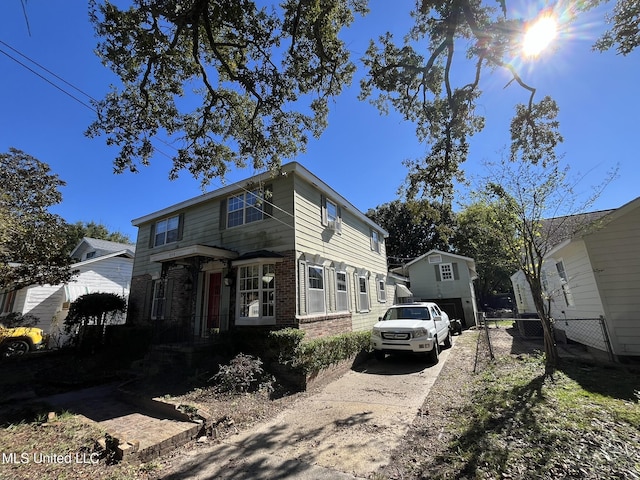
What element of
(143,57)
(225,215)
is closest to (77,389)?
(225,215)

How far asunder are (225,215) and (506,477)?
10767 millimetres

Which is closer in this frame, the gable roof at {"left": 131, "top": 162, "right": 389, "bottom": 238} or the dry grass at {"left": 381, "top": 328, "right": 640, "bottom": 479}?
the dry grass at {"left": 381, "top": 328, "right": 640, "bottom": 479}

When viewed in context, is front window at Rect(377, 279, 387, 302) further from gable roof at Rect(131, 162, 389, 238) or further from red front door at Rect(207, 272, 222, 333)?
red front door at Rect(207, 272, 222, 333)

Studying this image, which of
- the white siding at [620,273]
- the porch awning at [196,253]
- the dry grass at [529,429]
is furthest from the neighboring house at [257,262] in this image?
the white siding at [620,273]

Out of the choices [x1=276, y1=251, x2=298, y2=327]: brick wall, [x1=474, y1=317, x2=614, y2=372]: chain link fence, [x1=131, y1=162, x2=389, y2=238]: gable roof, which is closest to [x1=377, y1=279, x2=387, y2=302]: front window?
[x1=131, y1=162, x2=389, y2=238]: gable roof

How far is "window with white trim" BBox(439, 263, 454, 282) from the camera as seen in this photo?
22172 millimetres

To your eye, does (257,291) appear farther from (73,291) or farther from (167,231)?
(73,291)

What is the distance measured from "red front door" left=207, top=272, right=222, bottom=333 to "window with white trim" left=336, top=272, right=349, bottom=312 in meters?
4.60

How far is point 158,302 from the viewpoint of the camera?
12.7 metres

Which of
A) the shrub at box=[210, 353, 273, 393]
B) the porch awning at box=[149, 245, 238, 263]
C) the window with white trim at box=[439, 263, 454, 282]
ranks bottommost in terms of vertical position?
the shrub at box=[210, 353, 273, 393]

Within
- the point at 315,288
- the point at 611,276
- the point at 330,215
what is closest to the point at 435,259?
the point at 330,215

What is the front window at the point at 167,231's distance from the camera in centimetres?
1310

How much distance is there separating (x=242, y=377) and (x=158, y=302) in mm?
7774

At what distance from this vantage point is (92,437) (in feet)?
16.0
